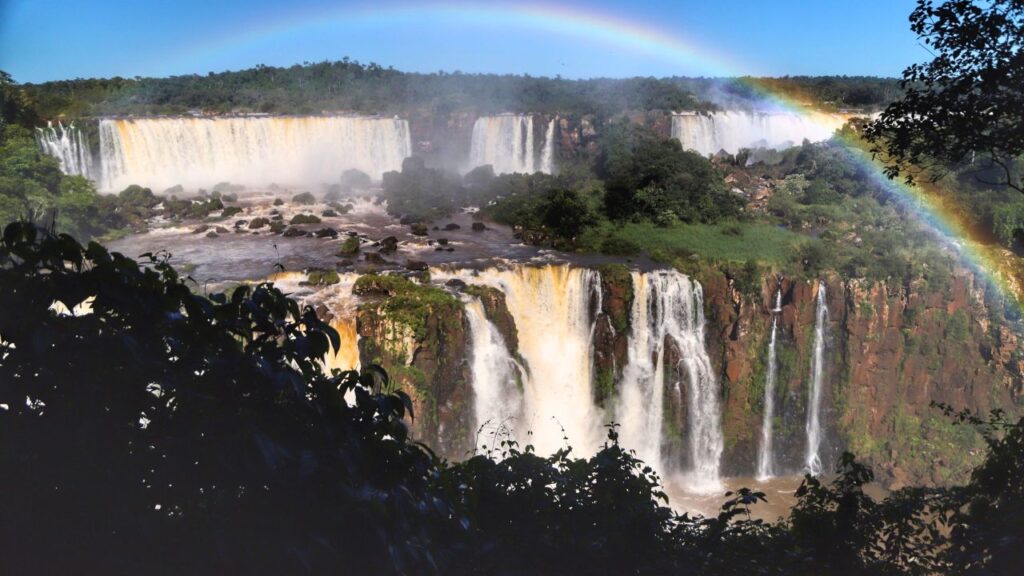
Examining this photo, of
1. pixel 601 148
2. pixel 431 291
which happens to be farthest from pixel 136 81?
pixel 431 291

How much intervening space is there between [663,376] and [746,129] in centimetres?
2852

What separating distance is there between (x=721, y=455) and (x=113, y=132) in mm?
27624

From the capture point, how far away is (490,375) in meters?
15.1

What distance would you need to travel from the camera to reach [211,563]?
2420mm

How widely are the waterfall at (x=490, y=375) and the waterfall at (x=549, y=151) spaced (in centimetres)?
2219

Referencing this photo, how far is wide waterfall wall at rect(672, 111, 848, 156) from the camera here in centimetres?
3803

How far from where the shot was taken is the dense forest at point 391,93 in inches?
1489

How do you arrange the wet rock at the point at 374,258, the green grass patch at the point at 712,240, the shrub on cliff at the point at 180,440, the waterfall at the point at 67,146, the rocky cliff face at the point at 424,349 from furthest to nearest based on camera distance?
1. the waterfall at the point at 67,146
2. the green grass patch at the point at 712,240
3. the wet rock at the point at 374,258
4. the rocky cliff face at the point at 424,349
5. the shrub on cliff at the point at 180,440

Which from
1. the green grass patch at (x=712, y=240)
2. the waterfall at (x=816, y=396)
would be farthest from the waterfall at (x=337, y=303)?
the waterfall at (x=816, y=396)

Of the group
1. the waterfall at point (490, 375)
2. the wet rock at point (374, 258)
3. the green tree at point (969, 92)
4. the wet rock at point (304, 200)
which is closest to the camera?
the green tree at point (969, 92)

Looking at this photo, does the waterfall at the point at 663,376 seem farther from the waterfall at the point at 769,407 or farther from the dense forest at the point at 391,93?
the dense forest at the point at 391,93

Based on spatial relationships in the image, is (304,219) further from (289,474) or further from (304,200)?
(289,474)

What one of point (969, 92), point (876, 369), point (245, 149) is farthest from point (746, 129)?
point (969, 92)

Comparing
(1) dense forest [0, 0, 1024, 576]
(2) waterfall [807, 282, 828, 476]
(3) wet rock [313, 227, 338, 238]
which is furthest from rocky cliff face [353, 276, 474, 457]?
(2) waterfall [807, 282, 828, 476]
